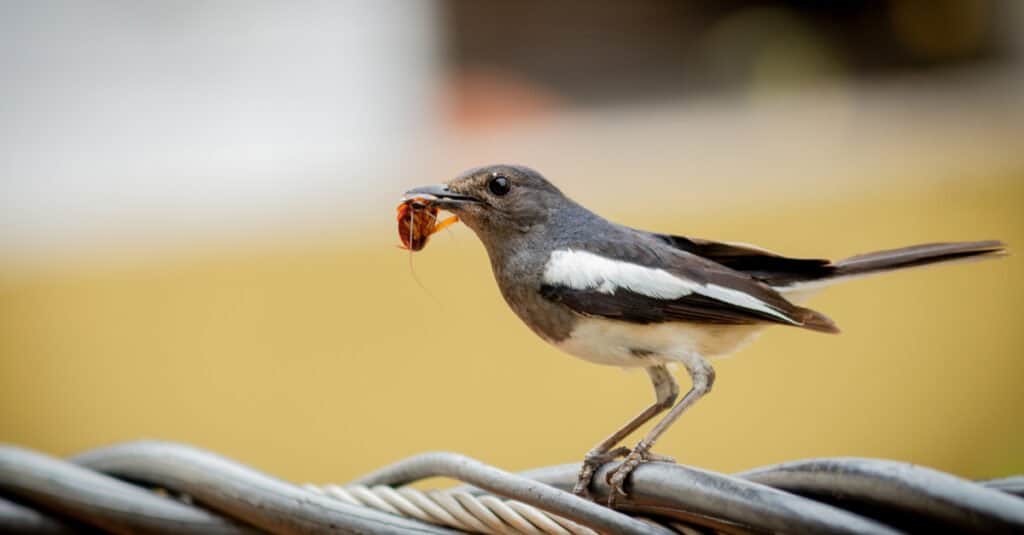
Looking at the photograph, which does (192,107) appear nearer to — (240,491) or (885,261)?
(240,491)

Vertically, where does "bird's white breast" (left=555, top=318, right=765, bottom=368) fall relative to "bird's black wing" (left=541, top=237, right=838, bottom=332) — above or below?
below

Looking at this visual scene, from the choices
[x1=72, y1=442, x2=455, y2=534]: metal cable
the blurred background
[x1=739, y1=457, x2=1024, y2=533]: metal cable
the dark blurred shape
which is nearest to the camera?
[x1=739, y1=457, x2=1024, y2=533]: metal cable

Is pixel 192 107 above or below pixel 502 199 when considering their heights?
above

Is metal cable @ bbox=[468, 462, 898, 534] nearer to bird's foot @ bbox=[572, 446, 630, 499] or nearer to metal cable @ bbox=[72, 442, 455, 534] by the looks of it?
bird's foot @ bbox=[572, 446, 630, 499]

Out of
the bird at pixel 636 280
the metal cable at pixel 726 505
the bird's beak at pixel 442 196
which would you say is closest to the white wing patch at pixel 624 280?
the bird at pixel 636 280

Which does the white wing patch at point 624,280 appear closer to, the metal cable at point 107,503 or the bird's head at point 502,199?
the bird's head at point 502,199

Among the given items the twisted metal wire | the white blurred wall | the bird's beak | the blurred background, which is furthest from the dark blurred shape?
the twisted metal wire

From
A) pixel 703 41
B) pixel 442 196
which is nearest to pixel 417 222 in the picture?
pixel 442 196

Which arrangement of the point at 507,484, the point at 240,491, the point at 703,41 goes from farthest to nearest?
the point at 703,41
the point at 240,491
the point at 507,484
